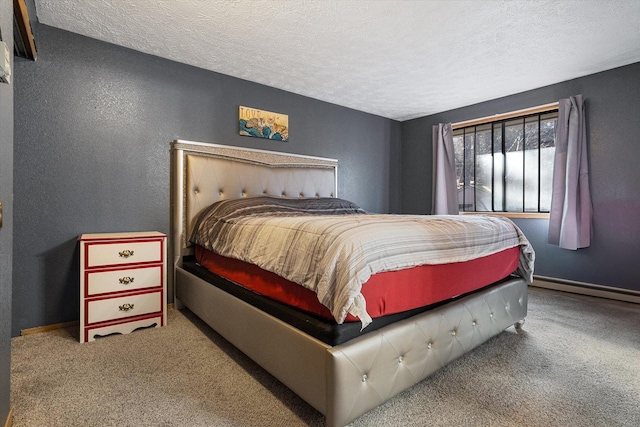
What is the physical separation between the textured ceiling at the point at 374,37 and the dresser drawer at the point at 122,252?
165 cm

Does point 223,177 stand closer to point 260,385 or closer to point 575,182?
point 260,385

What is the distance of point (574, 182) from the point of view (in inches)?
126

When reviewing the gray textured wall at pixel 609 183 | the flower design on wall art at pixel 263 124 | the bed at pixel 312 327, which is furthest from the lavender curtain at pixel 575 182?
the flower design on wall art at pixel 263 124

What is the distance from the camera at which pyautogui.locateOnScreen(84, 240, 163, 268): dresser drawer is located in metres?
2.09

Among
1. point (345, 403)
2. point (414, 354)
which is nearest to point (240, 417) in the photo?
point (345, 403)

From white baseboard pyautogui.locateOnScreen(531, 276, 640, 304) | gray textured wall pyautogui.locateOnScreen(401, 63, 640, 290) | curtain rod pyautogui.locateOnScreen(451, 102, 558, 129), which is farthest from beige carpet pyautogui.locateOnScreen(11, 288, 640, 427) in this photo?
curtain rod pyautogui.locateOnScreen(451, 102, 558, 129)

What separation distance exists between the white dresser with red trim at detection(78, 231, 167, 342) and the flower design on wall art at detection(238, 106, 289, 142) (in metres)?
1.51

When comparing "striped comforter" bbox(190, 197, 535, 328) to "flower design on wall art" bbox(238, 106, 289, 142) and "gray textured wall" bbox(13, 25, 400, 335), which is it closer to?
"gray textured wall" bbox(13, 25, 400, 335)

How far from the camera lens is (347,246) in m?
1.26

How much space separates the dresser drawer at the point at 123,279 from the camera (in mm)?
2090

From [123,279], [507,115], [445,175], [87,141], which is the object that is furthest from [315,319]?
[507,115]

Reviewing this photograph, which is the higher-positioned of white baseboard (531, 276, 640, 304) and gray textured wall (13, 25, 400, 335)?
gray textured wall (13, 25, 400, 335)

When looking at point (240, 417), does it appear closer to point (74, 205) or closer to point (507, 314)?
point (507, 314)

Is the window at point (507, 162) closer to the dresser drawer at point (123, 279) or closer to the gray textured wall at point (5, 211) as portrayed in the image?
the dresser drawer at point (123, 279)
